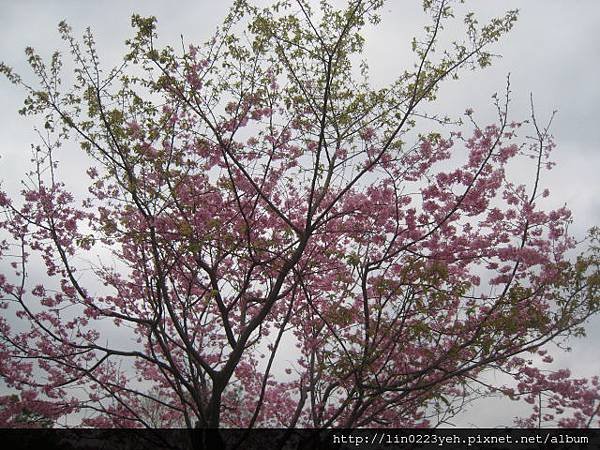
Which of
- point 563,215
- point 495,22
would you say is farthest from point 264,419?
point 495,22

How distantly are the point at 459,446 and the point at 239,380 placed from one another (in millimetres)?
5278

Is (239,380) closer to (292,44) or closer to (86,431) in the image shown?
(86,431)

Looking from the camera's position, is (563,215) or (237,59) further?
(563,215)

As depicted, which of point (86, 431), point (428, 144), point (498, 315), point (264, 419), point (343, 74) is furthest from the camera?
point (264, 419)

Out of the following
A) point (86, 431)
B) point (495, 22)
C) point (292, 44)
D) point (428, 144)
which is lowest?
point (86, 431)

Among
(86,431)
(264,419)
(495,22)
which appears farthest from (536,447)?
(86,431)

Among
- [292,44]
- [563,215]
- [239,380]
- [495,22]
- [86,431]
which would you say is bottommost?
[86,431]

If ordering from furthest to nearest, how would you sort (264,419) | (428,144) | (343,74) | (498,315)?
(264,419) → (428,144) → (343,74) → (498,315)

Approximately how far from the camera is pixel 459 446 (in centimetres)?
836

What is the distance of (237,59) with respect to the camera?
767 cm

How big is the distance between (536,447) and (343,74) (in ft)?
24.0

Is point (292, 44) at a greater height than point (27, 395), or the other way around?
point (292, 44)

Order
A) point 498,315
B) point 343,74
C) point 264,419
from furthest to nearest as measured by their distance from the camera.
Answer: point 264,419 < point 343,74 < point 498,315

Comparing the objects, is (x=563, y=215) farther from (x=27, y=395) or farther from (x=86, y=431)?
(x=27, y=395)
